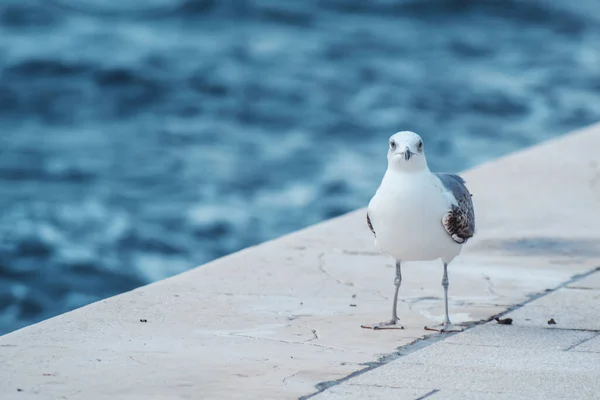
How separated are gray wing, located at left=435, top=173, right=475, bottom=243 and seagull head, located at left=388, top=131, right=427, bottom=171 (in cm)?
23

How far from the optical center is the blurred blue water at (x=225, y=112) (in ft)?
41.9

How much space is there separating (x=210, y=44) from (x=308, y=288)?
13453 millimetres

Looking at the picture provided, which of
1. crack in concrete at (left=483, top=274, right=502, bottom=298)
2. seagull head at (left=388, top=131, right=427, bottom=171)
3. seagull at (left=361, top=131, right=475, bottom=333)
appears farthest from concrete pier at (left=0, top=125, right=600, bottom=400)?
seagull head at (left=388, top=131, right=427, bottom=171)

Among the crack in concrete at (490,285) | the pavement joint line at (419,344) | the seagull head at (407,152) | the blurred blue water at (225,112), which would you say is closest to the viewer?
the pavement joint line at (419,344)

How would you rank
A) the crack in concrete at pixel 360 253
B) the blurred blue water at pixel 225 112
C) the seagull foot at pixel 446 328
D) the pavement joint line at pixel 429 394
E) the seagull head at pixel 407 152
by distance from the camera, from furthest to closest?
the blurred blue water at pixel 225 112 → the crack in concrete at pixel 360 253 → the seagull foot at pixel 446 328 → the seagull head at pixel 407 152 → the pavement joint line at pixel 429 394

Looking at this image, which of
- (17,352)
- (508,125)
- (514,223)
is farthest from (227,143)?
(17,352)

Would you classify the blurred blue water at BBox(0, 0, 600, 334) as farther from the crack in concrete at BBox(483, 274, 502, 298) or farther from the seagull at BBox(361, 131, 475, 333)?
the seagull at BBox(361, 131, 475, 333)

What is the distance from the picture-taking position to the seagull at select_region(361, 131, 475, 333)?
5641 millimetres

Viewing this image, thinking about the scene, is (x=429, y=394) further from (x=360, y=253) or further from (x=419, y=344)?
(x=360, y=253)

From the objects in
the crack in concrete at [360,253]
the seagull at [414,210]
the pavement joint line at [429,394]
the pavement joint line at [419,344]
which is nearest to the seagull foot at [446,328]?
the pavement joint line at [419,344]

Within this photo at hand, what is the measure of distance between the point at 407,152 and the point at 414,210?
0.25m

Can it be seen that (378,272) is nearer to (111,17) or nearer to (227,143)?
(227,143)

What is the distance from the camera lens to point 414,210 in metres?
5.65

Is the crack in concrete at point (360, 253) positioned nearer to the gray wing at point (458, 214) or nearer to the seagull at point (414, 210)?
the gray wing at point (458, 214)
